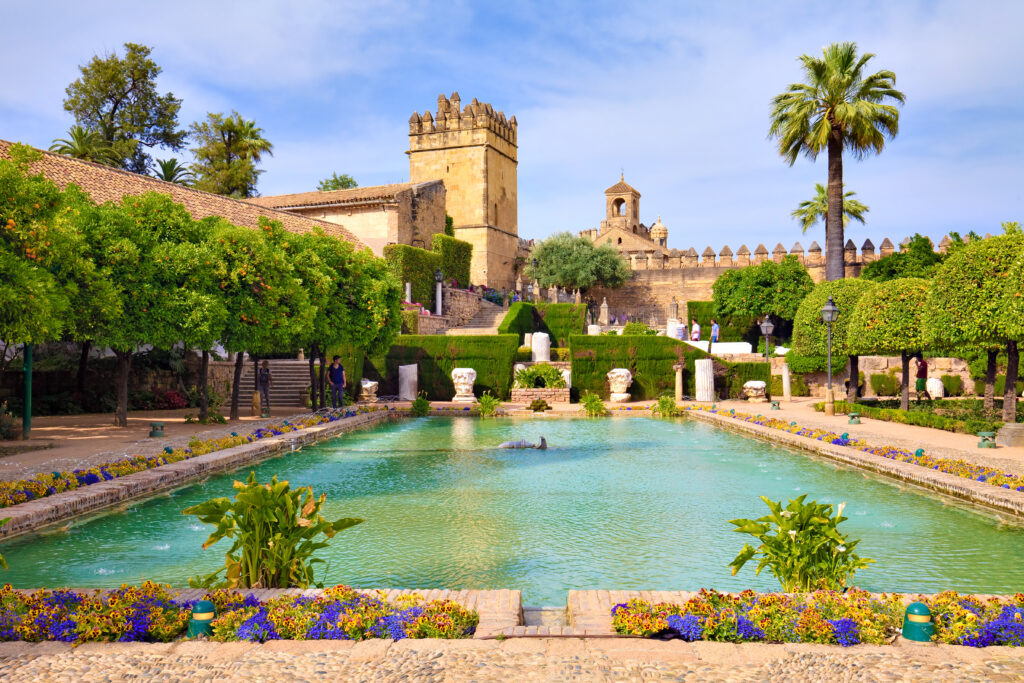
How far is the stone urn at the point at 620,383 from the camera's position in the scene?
79.4 ft

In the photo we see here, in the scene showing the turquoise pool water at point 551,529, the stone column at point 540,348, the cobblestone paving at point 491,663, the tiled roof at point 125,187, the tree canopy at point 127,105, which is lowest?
the turquoise pool water at point 551,529

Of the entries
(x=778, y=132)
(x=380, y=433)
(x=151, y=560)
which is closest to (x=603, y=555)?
(x=151, y=560)

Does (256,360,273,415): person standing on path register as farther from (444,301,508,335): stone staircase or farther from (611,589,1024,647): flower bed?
(444,301,508,335): stone staircase

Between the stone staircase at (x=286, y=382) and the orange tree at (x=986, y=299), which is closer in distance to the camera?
the orange tree at (x=986, y=299)

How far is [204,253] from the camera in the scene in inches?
568

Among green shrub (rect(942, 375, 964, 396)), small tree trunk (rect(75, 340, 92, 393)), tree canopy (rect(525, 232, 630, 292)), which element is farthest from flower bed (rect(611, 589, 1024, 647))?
tree canopy (rect(525, 232, 630, 292))

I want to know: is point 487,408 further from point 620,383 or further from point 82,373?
point 82,373

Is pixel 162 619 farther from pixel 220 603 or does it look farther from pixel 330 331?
pixel 330 331

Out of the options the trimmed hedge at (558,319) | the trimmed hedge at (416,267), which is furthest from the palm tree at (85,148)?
the trimmed hedge at (558,319)

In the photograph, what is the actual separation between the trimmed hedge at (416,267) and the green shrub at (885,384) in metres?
20.3

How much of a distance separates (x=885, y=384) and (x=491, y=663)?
27.9 metres

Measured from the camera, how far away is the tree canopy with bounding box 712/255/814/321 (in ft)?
123

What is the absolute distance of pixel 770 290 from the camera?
124ft

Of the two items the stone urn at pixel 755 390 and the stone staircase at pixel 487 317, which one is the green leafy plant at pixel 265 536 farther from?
the stone staircase at pixel 487 317
